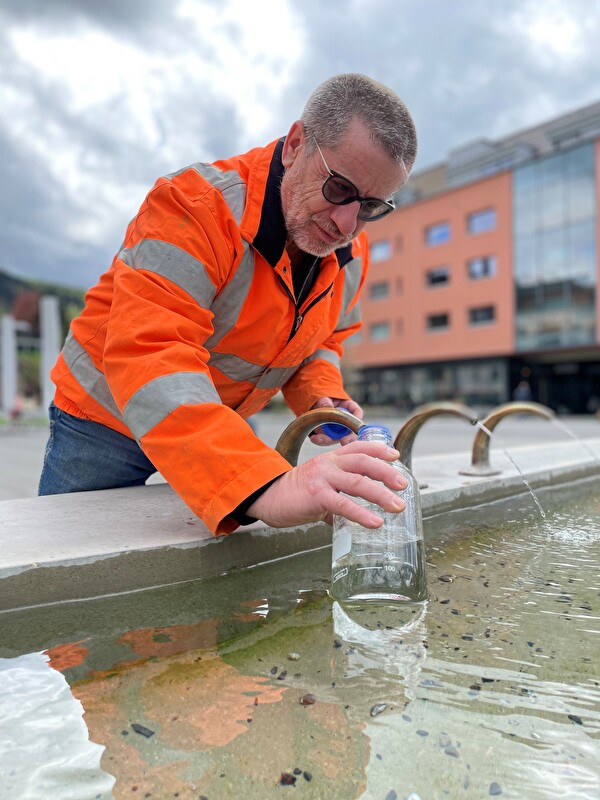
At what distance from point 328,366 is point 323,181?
105 cm

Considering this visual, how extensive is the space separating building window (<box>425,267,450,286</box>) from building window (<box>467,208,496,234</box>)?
2572 millimetres

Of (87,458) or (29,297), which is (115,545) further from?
(29,297)

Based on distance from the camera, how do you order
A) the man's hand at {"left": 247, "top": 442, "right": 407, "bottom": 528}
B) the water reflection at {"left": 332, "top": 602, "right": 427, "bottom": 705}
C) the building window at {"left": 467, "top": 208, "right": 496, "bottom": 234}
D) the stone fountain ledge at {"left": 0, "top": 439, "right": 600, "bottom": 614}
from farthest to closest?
the building window at {"left": 467, "top": 208, "right": 496, "bottom": 234} → the stone fountain ledge at {"left": 0, "top": 439, "right": 600, "bottom": 614} → the man's hand at {"left": 247, "top": 442, "right": 407, "bottom": 528} → the water reflection at {"left": 332, "top": 602, "right": 427, "bottom": 705}

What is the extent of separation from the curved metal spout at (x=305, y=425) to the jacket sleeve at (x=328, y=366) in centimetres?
55

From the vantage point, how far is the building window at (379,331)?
37.0 metres

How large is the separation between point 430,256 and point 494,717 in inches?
1395

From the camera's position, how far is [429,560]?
1963mm

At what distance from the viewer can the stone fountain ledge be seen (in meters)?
1.47

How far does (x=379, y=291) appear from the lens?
3766cm

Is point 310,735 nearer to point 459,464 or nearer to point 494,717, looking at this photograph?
point 494,717

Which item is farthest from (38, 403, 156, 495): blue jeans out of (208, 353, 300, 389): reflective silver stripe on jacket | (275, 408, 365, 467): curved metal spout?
(275, 408, 365, 467): curved metal spout

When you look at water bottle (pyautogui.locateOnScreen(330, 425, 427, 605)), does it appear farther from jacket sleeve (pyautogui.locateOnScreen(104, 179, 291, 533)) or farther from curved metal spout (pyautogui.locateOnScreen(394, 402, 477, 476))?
curved metal spout (pyautogui.locateOnScreen(394, 402, 477, 476))

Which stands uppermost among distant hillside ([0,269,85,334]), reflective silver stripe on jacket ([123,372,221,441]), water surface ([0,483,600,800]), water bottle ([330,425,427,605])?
distant hillside ([0,269,85,334])

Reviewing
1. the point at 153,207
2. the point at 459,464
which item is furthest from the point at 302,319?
the point at 459,464
